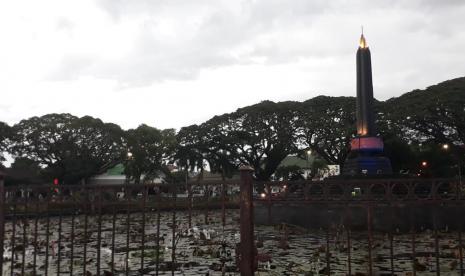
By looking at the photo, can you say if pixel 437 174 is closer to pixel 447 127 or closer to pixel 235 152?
pixel 447 127

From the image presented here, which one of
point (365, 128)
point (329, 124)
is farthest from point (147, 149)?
point (365, 128)

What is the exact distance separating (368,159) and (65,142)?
109 ft

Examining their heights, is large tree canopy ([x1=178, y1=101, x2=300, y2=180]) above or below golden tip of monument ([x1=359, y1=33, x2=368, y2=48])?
below

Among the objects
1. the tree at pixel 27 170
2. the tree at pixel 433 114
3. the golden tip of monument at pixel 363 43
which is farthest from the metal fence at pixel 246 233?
the tree at pixel 27 170

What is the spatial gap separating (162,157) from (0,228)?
133 feet

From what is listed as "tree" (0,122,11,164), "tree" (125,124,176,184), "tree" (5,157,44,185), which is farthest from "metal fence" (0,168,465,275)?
"tree" (0,122,11,164)

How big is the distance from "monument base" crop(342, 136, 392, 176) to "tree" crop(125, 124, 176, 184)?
23.4m

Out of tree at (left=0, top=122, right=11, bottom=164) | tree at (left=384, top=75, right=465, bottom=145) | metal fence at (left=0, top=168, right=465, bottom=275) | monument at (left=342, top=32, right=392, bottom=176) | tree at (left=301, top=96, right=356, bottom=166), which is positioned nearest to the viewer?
metal fence at (left=0, top=168, right=465, bottom=275)

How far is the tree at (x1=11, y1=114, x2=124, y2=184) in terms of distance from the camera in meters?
45.1

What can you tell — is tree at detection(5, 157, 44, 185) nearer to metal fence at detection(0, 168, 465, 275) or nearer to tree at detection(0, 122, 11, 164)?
tree at detection(0, 122, 11, 164)

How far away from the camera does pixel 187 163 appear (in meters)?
45.6

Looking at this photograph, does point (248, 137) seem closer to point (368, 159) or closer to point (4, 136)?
point (368, 159)

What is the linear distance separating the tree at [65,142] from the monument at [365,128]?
2959cm

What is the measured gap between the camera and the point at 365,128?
2677 cm
